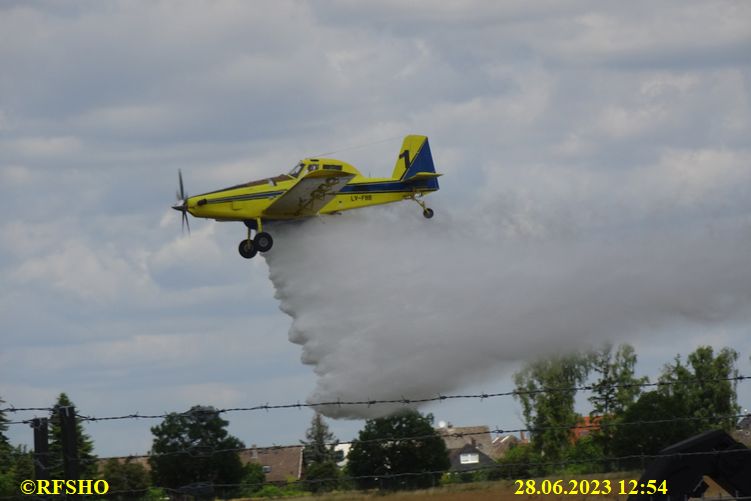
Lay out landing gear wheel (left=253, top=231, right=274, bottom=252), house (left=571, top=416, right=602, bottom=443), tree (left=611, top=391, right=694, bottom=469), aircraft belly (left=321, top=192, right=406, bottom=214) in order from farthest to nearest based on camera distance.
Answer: aircraft belly (left=321, top=192, right=406, bottom=214) < landing gear wheel (left=253, top=231, right=274, bottom=252) < tree (left=611, top=391, right=694, bottom=469) < house (left=571, top=416, right=602, bottom=443)

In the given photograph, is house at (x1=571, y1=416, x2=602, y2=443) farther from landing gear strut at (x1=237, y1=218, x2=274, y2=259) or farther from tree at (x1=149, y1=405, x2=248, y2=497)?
landing gear strut at (x1=237, y1=218, x2=274, y2=259)

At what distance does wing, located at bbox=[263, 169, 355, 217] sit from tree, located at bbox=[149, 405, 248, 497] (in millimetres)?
16146

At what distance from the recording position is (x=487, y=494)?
1432 centimetres

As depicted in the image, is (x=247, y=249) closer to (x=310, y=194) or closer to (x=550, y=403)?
(x=310, y=194)

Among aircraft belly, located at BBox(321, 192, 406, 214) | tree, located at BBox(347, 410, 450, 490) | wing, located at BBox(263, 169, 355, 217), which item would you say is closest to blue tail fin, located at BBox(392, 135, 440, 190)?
aircraft belly, located at BBox(321, 192, 406, 214)

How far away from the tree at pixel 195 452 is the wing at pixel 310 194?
1615 centimetres

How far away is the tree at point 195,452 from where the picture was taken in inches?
460

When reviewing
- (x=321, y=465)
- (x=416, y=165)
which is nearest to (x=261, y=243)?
(x=416, y=165)

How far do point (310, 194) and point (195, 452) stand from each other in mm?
19470

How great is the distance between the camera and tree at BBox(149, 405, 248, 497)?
1169cm

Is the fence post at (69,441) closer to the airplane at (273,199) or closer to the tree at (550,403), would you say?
the airplane at (273,199)

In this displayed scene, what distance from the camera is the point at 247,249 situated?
103 feet

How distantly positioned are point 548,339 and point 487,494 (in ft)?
42.3

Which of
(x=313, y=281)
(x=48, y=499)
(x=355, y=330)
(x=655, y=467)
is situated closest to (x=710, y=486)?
(x=655, y=467)
